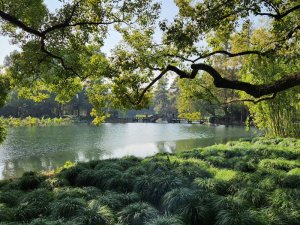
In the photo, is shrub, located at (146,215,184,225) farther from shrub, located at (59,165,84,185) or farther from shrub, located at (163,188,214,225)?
shrub, located at (59,165,84,185)

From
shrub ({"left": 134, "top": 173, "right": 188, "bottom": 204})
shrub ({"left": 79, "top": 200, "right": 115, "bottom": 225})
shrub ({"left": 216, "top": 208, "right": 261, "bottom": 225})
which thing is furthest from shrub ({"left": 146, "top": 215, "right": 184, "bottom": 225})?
shrub ({"left": 134, "top": 173, "right": 188, "bottom": 204})

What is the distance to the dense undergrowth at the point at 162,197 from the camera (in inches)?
212

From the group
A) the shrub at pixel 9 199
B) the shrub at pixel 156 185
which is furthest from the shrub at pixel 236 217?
the shrub at pixel 9 199

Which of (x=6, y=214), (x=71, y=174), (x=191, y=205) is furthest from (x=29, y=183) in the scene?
(x=191, y=205)

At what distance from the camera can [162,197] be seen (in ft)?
21.8

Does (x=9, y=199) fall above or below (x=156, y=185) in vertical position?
below

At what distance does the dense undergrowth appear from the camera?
5383 mm

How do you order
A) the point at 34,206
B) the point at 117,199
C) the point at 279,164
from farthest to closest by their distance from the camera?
the point at 279,164 → the point at 117,199 → the point at 34,206

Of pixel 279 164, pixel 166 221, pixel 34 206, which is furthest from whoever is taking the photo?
pixel 279 164

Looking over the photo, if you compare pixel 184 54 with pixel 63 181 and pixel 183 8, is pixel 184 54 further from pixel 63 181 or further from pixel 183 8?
pixel 63 181

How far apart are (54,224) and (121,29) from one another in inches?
333

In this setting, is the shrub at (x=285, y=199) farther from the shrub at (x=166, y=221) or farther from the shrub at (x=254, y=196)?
the shrub at (x=166, y=221)

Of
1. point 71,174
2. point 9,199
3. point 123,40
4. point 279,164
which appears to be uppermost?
point 123,40

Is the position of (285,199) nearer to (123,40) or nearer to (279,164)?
(279,164)
